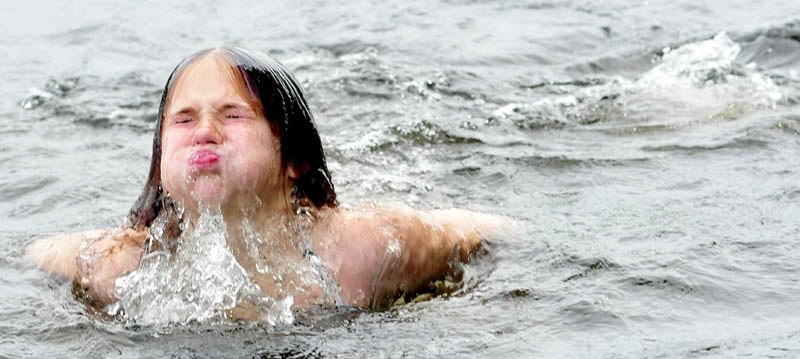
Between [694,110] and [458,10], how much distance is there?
369cm

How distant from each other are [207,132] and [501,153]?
9.35ft

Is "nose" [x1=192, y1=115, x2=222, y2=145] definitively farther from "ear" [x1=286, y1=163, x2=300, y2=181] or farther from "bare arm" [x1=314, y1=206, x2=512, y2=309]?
"bare arm" [x1=314, y1=206, x2=512, y2=309]

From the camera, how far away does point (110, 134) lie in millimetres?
7355

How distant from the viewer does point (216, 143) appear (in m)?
4.08

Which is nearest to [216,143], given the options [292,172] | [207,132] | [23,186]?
[207,132]

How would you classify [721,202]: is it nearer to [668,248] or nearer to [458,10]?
[668,248]

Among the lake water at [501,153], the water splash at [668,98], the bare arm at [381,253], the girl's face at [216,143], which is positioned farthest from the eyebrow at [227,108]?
the water splash at [668,98]

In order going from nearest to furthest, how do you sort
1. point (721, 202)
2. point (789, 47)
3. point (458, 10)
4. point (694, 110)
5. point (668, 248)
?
point (668, 248) < point (721, 202) < point (694, 110) < point (789, 47) < point (458, 10)

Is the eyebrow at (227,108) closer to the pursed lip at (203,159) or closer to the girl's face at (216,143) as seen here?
the girl's face at (216,143)

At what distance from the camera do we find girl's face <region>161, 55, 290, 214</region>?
4.07 m

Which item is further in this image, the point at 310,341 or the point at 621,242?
the point at 621,242

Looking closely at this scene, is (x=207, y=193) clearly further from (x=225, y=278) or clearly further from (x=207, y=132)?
(x=225, y=278)

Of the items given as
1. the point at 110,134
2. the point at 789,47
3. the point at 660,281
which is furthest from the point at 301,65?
the point at 660,281

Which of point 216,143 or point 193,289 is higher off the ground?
point 216,143
